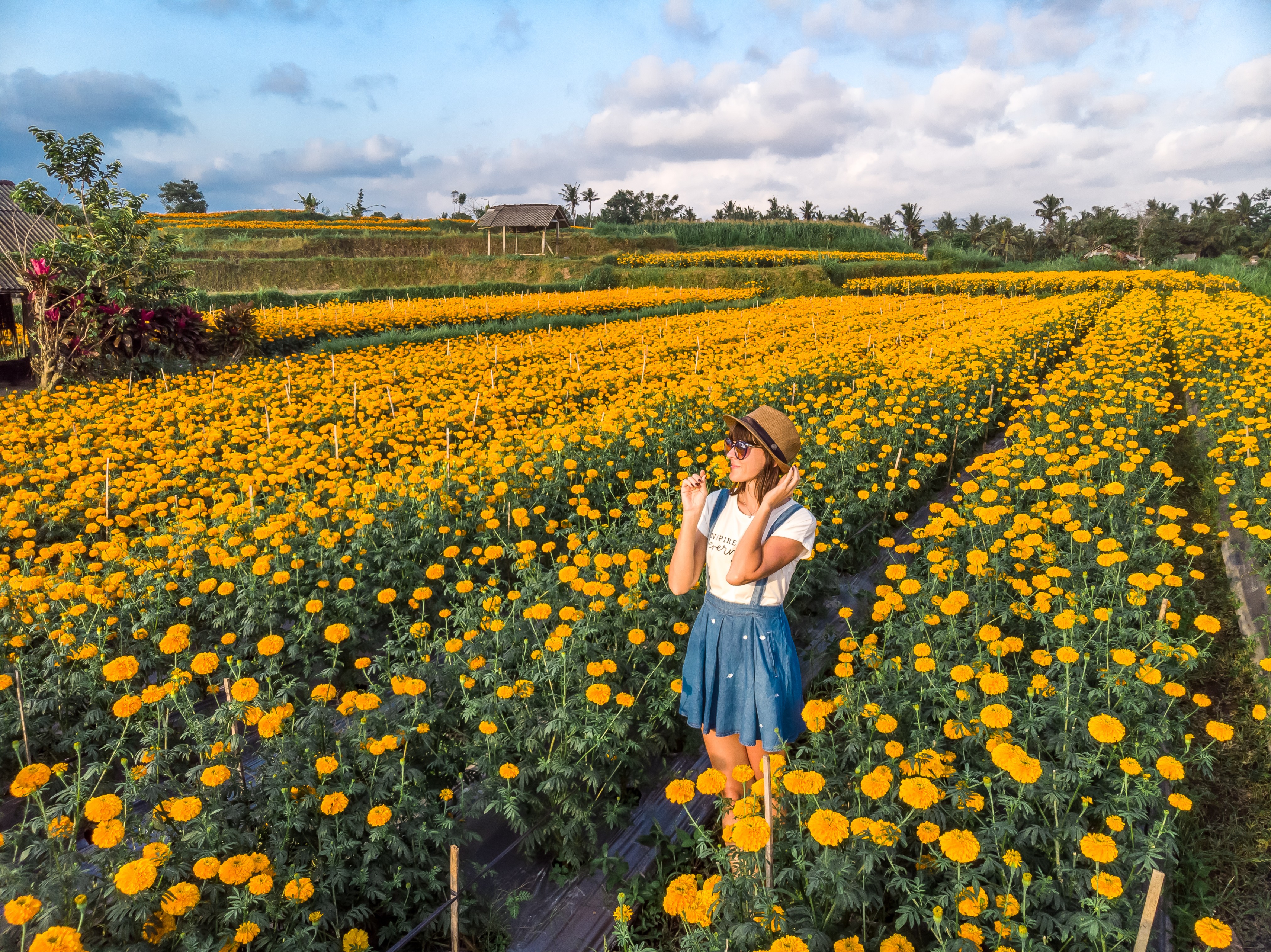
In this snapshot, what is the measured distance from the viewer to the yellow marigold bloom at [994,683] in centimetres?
249

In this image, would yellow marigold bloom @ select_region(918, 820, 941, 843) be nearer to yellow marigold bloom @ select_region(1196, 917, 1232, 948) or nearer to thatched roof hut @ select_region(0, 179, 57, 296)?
yellow marigold bloom @ select_region(1196, 917, 1232, 948)

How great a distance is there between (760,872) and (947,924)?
560 millimetres

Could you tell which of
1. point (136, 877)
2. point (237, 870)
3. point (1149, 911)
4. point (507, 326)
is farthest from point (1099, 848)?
point (507, 326)

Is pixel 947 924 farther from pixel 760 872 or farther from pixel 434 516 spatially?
pixel 434 516

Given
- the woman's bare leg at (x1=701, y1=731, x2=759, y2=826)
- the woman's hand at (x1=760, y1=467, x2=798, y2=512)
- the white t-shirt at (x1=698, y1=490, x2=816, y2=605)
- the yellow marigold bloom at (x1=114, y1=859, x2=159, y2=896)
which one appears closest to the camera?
the yellow marigold bloom at (x1=114, y1=859, x2=159, y2=896)

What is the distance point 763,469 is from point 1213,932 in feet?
6.11

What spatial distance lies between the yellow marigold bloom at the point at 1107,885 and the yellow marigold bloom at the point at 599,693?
5.40ft

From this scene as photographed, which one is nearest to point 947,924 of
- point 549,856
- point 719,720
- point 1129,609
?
point 719,720

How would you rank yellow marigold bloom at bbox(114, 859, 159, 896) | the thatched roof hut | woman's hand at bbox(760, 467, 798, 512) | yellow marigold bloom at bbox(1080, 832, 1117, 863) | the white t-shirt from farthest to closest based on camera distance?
the thatched roof hut
the white t-shirt
woman's hand at bbox(760, 467, 798, 512)
yellow marigold bloom at bbox(1080, 832, 1117, 863)
yellow marigold bloom at bbox(114, 859, 159, 896)

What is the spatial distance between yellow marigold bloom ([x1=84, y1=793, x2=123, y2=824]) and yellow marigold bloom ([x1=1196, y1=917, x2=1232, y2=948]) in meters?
3.13

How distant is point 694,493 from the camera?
8.49 ft

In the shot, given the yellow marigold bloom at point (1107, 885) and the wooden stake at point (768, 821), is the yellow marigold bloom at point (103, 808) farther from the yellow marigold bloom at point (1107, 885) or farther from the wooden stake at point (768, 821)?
the yellow marigold bloom at point (1107, 885)

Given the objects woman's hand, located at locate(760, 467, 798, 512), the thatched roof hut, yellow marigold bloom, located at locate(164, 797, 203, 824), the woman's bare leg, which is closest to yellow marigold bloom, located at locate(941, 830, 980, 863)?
the woman's bare leg

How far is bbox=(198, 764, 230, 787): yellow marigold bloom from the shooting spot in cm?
212
